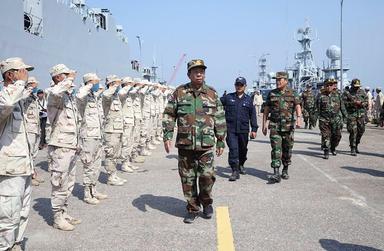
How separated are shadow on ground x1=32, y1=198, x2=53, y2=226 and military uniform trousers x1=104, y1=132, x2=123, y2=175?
1229mm

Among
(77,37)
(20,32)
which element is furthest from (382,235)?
(77,37)

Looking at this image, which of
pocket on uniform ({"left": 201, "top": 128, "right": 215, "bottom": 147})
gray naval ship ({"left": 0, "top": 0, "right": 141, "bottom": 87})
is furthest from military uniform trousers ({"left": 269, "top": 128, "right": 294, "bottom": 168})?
gray naval ship ({"left": 0, "top": 0, "right": 141, "bottom": 87})

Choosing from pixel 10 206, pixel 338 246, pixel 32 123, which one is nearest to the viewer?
pixel 10 206

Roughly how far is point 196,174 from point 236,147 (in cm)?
248

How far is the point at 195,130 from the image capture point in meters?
4.48

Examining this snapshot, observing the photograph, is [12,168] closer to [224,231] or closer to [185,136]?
[185,136]

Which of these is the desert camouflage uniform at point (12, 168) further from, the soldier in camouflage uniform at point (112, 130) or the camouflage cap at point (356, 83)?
the camouflage cap at point (356, 83)

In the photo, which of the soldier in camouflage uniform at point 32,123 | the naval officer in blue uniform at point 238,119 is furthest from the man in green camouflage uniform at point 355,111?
the soldier in camouflage uniform at point 32,123

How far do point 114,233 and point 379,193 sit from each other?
4168 millimetres

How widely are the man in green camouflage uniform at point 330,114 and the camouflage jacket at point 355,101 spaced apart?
2.07 feet

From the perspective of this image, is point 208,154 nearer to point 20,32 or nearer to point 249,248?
point 249,248

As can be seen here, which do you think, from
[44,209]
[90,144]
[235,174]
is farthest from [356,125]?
[44,209]

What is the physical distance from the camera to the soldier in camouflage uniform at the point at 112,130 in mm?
6523

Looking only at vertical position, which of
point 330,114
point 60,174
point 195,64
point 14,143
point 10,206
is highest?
point 195,64
